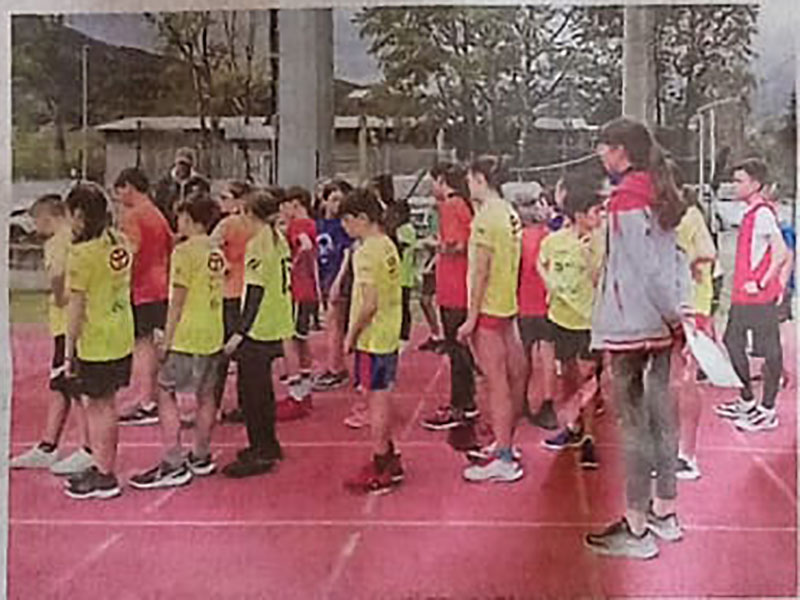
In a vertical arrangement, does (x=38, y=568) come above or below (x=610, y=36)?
below

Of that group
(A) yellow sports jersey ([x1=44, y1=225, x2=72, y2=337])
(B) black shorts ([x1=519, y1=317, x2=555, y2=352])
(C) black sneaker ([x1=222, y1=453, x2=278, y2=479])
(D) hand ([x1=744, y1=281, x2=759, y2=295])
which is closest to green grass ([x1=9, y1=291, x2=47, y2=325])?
(A) yellow sports jersey ([x1=44, y1=225, x2=72, y2=337])

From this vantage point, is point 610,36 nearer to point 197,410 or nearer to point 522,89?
point 522,89

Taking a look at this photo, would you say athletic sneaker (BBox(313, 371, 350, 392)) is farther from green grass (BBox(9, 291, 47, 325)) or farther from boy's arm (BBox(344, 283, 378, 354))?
green grass (BBox(9, 291, 47, 325))

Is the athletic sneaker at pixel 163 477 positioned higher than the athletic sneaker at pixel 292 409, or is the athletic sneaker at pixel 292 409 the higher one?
the athletic sneaker at pixel 292 409

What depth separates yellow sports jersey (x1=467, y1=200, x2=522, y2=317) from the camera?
2.00ft

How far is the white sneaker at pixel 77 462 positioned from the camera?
2.03 ft

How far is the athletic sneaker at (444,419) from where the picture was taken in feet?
2.00

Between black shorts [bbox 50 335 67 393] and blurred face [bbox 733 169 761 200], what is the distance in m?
0.32

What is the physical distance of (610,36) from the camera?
2.00 ft

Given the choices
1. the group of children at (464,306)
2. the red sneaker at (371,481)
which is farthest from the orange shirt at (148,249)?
the red sneaker at (371,481)

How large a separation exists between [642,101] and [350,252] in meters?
0.15

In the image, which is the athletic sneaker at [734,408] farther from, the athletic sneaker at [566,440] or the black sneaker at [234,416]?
the black sneaker at [234,416]

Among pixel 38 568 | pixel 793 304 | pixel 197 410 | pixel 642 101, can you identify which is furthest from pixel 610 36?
pixel 38 568

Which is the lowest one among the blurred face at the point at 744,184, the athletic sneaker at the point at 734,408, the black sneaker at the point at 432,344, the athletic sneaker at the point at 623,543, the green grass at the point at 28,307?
the athletic sneaker at the point at 623,543
